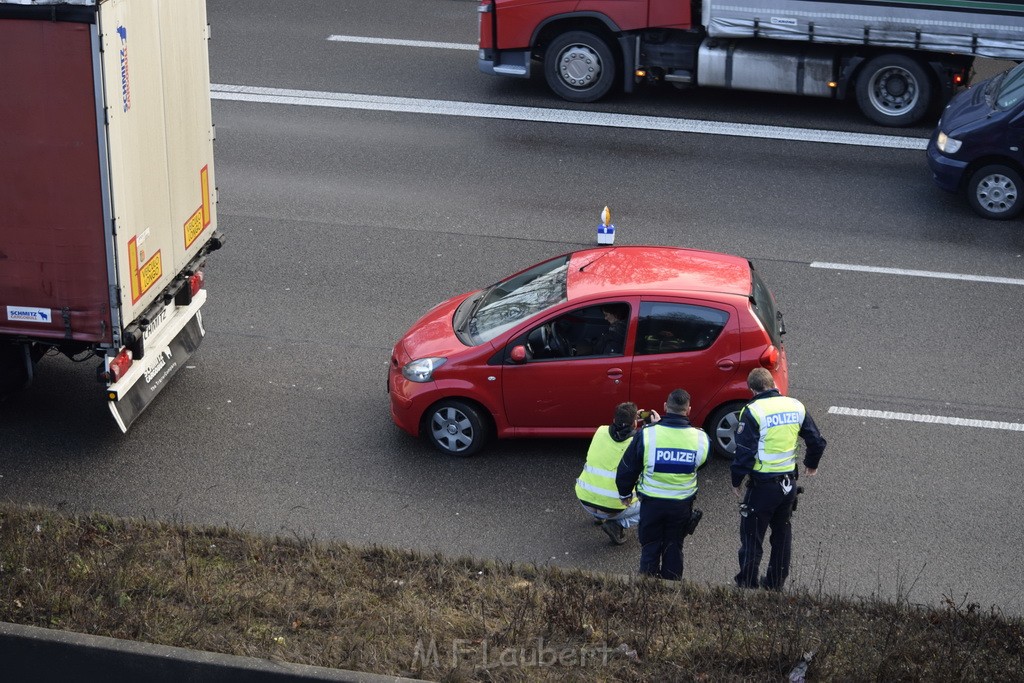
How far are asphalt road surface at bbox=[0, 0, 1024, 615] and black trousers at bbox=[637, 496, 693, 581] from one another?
1.46 feet

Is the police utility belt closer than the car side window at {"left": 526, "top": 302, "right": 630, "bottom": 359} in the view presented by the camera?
Yes

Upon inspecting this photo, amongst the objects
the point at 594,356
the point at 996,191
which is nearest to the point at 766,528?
the point at 594,356

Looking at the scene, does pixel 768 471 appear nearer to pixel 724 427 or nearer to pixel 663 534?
pixel 663 534

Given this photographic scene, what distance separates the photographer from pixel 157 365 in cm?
994

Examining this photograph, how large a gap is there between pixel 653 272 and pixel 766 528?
8.19 ft

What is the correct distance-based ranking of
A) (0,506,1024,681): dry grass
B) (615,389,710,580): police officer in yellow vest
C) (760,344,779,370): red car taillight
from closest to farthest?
(0,506,1024,681): dry grass, (615,389,710,580): police officer in yellow vest, (760,344,779,370): red car taillight

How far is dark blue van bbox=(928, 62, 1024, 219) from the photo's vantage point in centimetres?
1385

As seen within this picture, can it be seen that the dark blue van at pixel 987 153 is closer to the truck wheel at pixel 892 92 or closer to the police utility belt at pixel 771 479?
the truck wheel at pixel 892 92

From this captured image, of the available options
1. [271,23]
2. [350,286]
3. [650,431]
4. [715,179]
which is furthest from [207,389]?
[271,23]

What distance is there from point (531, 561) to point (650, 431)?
1.39 m

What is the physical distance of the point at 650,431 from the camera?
26.5ft

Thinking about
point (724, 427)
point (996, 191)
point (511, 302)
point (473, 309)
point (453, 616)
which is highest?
point (996, 191)

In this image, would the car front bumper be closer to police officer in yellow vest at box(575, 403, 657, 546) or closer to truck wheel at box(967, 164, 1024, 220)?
truck wheel at box(967, 164, 1024, 220)

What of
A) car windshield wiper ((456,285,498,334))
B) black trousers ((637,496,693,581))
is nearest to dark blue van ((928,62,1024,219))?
car windshield wiper ((456,285,498,334))
